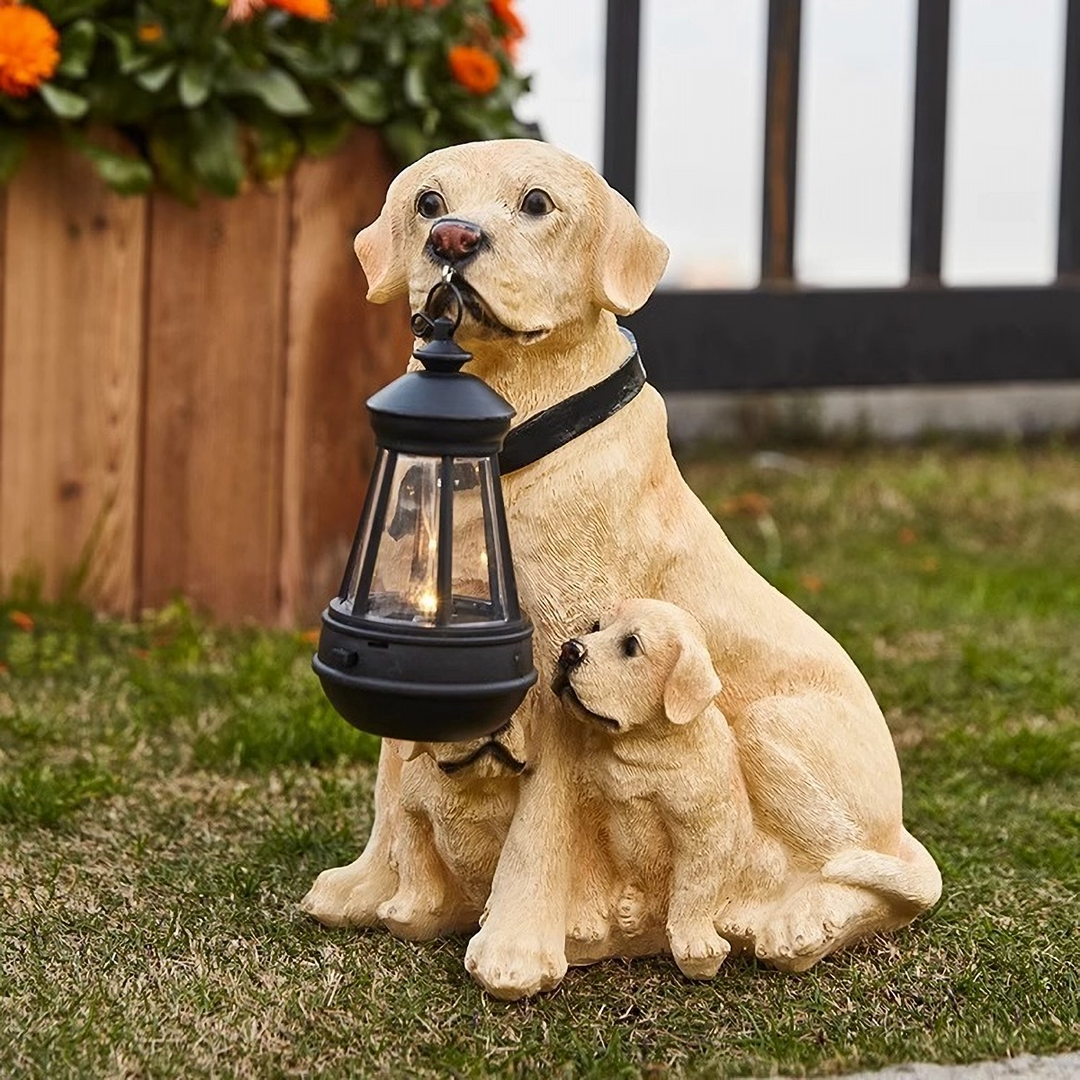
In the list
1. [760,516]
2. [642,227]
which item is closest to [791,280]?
[760,516]

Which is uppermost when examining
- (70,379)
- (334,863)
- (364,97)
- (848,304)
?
(364,97)

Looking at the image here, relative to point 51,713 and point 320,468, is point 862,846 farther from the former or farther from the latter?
point 320,468

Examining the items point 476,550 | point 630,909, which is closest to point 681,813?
point 630,909

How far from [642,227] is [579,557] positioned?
1.74ft

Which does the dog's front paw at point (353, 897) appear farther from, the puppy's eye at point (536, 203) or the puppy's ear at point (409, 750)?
the puppy's eye at point (536, 203)

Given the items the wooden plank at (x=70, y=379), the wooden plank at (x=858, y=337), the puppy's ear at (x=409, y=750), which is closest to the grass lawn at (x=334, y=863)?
the wooden plank at (x=70, y=379)

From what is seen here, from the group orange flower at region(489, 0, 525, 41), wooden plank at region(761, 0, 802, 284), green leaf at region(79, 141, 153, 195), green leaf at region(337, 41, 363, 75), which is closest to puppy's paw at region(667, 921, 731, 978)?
green leaf at region(79, 141, 153, 195)

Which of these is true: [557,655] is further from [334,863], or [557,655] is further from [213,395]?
[213,395]

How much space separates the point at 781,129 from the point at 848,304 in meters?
0.88

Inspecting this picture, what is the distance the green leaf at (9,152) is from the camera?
5.02 meters

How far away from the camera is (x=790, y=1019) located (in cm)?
291

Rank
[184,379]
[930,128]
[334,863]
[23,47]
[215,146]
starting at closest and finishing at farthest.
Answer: [334,863]
[23,47]
[215,146]
[184,379]
[930,128]

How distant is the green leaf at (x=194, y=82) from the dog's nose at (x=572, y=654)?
2636 millimetres

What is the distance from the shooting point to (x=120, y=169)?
5.11 meters
